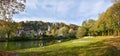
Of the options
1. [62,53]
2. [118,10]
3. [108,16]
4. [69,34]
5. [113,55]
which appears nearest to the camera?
[113,55]

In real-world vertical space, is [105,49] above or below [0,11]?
below

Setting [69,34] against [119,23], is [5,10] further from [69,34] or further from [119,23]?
[69,34]

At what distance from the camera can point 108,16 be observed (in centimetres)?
5331

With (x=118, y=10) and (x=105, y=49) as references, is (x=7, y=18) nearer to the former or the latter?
(x=105, y=49)

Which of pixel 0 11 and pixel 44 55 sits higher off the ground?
pixel 0 11

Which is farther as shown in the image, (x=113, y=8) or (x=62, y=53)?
(x=113, y=8)

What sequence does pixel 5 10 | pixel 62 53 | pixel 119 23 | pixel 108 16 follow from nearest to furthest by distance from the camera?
pixel 5 10 < pixel 62 53 < pixel 108 16 < pixel 119 23

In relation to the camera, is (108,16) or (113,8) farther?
(108,16)

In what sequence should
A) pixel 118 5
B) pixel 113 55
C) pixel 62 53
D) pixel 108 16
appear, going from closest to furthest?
pixel 113 55, pixel 62 53, pixel 118 5, pixel 108 16

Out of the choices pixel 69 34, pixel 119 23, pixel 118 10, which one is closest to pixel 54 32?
pixel 69 34

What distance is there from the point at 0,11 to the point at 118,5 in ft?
107

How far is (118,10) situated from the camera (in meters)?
48.6

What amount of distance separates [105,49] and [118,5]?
25.3m

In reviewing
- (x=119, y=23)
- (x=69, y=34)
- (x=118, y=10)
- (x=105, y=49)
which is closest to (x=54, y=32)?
(x=69, y=34)
